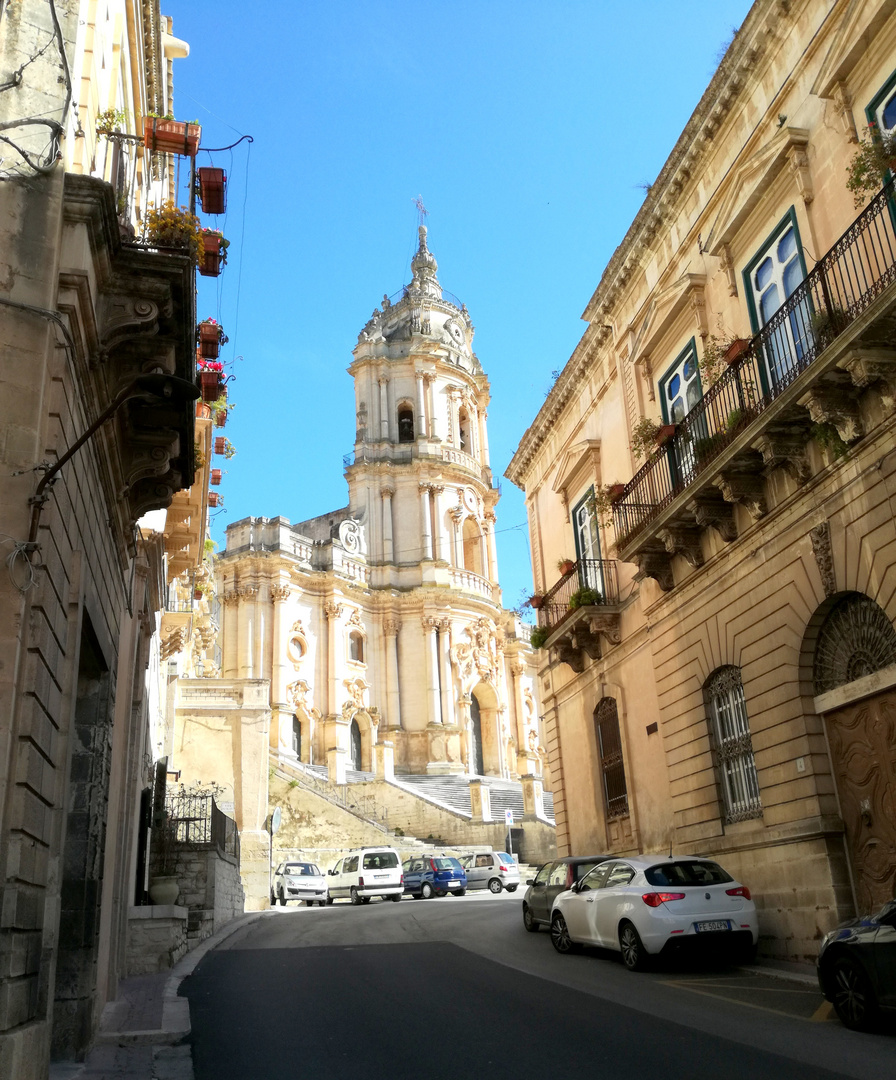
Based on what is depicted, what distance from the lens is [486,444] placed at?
Answer: 58.3 m

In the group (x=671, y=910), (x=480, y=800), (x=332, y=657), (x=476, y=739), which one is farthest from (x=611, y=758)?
(x=476, y=739)

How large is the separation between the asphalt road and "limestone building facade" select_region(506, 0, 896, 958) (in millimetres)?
2376

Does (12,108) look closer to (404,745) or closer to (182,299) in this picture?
(182,299)

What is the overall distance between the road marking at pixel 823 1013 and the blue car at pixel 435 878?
20564mm

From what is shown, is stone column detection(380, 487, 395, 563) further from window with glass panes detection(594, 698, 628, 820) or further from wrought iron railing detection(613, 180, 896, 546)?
wrought iron railing detection(613, 180, 896, 546)

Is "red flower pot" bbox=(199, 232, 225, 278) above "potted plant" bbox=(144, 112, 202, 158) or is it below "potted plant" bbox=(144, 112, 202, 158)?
below

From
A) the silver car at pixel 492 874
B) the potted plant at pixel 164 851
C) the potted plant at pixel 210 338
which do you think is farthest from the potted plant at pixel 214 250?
the silver car at pixel 492 874

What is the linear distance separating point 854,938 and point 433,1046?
3.49 m

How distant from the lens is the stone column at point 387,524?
51.6 meters

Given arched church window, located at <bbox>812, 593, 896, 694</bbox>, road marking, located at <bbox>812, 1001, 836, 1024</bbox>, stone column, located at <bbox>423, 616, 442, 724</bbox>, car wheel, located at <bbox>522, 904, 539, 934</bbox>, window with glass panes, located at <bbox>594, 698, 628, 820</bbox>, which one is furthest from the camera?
stone column, located at <bbox>423, 616, 442, 724</bbox>

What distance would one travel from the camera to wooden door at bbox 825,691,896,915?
10430 millimetres

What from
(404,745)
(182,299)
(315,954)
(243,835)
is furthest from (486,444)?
(182,299)

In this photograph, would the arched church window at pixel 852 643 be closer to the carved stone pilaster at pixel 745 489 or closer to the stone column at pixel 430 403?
the carved stone pilaster at pixel 745 489

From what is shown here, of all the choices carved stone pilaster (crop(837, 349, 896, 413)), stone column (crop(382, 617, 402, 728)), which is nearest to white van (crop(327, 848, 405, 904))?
stone column (crop(382, 617, 402, 728))
